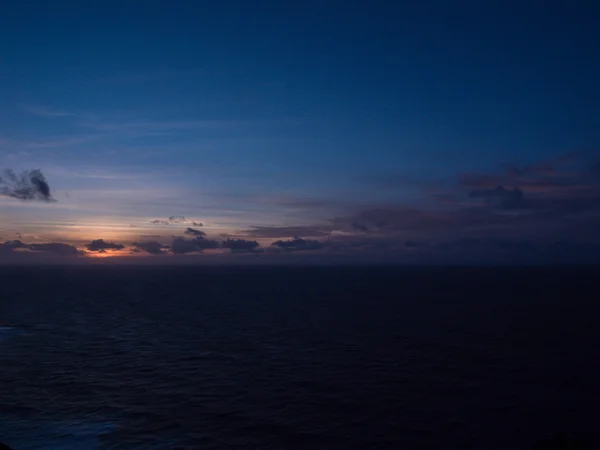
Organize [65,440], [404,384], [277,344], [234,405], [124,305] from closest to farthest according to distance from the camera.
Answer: [65,440]
[234,405]
[404,384]
[277,344]
[124,305]

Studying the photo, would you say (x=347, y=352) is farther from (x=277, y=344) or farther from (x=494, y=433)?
(x=494, y=433)

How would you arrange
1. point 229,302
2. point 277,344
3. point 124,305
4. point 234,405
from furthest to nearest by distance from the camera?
point 229,302
point 124,305
point 277,344
point 234,405

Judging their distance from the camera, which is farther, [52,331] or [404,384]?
[52,331]

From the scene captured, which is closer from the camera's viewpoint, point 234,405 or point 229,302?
point 234,405

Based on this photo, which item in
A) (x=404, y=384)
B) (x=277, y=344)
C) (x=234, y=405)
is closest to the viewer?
(x=234, y=405)

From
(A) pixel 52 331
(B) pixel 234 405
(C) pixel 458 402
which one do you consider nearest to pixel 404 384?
(C) pixel 458 402

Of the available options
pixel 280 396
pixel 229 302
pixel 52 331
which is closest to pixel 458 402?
pixel 280 396

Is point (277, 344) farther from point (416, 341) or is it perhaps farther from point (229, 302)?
point (229, 302)
